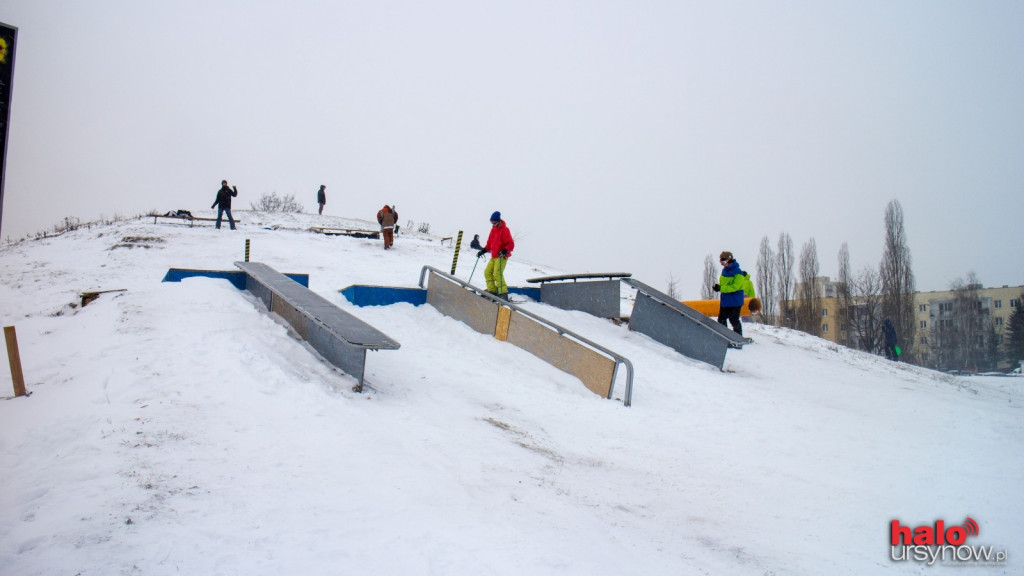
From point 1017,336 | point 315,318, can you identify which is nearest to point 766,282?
point 1017,336

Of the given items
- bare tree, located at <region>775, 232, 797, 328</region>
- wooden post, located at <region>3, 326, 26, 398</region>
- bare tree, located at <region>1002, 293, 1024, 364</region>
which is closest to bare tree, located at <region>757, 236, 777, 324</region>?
bare tree, located at <region>775, 232, 797, 328</region>

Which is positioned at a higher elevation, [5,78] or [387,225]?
[387,225]

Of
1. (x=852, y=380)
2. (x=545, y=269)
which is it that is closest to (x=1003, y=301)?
(x=545, y=269)

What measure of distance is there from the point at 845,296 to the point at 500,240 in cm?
3541

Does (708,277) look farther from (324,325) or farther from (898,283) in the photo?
(324,325)

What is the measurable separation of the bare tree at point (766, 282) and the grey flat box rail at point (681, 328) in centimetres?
3007

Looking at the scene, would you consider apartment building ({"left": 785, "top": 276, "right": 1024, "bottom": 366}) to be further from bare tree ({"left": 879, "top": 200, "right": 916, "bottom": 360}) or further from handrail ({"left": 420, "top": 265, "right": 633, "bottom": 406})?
handrail ({"left": 420, "top": 265, "right": 633, "bottom": 406})

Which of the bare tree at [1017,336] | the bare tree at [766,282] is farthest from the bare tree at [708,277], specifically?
the bare tree at [1017,336]

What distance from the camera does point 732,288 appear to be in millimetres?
10492

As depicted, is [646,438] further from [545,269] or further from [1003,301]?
[1003,301]

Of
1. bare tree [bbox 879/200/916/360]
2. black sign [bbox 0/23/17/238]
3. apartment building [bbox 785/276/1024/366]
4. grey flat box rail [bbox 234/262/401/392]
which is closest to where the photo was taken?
black sign [bbox 0/23/17/238]

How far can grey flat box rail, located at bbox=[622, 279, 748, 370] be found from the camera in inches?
378

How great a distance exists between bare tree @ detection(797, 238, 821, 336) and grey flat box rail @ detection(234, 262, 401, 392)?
31.3 metres

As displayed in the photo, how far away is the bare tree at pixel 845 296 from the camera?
3559 cm
